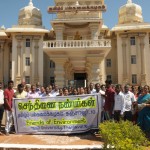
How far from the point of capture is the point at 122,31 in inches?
998

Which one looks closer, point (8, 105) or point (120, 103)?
point (8, 105)

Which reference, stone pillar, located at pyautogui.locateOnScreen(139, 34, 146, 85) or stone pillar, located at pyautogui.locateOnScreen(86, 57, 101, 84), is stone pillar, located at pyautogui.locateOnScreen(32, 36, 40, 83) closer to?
stone pillar, located at pyautogui.locateOnScreen(86, 57, 101, 84)

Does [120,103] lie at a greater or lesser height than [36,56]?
lesser

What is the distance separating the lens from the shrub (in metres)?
4.30

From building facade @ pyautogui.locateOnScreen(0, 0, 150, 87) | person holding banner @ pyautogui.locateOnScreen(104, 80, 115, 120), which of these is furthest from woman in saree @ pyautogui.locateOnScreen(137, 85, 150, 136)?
building facade @ pyautogui.locateOnScreen(0, 0, 150, 87)

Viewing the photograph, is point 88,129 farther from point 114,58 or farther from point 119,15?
point 119,15

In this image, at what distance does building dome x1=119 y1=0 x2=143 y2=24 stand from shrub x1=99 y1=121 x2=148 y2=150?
2342 cm

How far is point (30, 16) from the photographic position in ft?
90.7

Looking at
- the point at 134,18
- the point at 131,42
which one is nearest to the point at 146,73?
the point at 131,42

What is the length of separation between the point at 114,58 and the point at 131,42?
8.32 feet

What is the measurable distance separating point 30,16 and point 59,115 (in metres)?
22.2

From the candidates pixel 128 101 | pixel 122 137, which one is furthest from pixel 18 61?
pixel 122 137

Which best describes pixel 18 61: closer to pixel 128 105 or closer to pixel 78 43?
pixel 78 43

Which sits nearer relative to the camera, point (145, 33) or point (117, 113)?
point (117, 113)
